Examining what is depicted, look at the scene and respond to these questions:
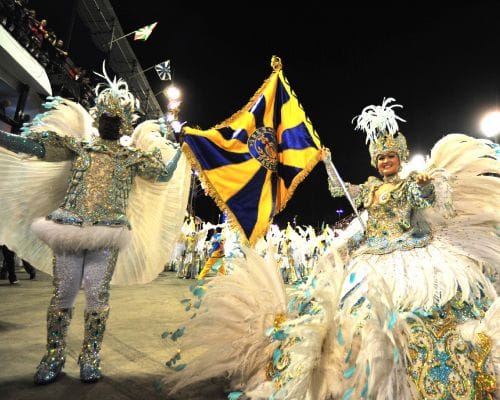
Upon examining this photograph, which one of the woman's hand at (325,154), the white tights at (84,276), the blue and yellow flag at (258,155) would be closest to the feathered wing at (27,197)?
the white tights at (84,276)

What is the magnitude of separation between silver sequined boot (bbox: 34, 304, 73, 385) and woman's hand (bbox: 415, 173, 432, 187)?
8.81ft

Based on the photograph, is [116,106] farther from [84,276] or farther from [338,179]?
[338,179]

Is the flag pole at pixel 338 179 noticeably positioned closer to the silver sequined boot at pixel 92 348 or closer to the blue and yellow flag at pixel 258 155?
the blue and yellow flag at pixel 258 155

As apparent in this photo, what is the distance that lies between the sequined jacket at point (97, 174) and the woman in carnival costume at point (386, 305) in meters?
0.99

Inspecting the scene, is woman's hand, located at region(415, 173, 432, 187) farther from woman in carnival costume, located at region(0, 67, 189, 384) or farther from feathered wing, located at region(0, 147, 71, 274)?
feathered wing, located at region(0, 147, 71, 274)

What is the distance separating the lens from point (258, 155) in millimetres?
3422

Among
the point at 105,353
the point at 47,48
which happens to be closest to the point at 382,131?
the point at 105,353

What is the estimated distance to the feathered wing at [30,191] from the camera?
256 cm

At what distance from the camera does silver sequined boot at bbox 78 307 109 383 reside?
218cm

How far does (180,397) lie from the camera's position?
2.03 meters

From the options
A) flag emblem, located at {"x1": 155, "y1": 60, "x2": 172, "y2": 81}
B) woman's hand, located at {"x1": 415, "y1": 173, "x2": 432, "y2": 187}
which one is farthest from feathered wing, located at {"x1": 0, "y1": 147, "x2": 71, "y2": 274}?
flag emblem, located at {"x1": 155, "y1": 60, "x2": 172, "y2": 81}

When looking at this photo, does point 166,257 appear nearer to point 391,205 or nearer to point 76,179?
point 76,179

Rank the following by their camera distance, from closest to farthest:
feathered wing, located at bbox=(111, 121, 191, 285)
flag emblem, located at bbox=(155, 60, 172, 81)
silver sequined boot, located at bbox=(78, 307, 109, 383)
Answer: silver sequined boot, located at bbox=(78, 307, 109, 383)
feathered wing, located at bbox=(111, 121, 191, 285)
flag emblem, located at bbox=(155, 60, 172, 81)

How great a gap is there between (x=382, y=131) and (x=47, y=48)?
12276mm
